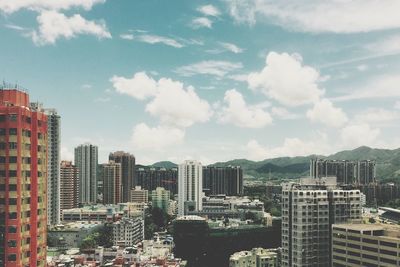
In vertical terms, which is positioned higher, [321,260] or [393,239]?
[393,239]

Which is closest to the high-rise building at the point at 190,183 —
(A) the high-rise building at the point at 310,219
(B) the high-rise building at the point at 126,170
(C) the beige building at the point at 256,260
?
(B) the high-rise building at the point at 126,170

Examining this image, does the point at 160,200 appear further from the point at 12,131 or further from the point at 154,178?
the point at 12,131

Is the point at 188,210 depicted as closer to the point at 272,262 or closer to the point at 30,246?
the point at 272,262

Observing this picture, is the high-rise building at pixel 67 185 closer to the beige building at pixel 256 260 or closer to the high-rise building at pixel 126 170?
the high-rise building at pixel 126 170

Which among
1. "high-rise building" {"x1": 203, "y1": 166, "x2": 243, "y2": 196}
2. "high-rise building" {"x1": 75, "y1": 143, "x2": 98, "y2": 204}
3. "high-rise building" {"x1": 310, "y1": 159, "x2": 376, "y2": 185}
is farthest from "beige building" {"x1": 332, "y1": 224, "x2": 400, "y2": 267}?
"high-rise building" {"x1": 203, "y1": 166, "x2": 243, "y2": 196}

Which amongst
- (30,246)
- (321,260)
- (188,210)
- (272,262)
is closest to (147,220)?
(188,210)

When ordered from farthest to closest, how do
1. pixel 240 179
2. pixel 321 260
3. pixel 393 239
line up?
pixel 240 179 → pixel 321 260 → pixel 393 239
